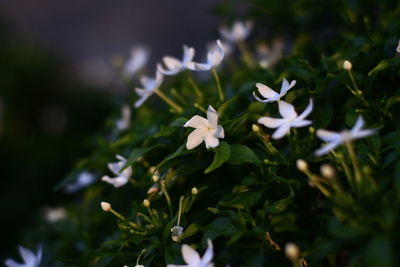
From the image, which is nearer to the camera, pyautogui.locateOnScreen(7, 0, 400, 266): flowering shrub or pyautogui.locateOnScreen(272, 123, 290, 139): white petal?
pyautogui.locateOnScreen(7, 0, 400, 266): flowering shrub

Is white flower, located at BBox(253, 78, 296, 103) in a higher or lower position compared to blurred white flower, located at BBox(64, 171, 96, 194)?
higher

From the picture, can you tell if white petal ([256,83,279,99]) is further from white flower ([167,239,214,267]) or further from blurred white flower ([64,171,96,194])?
blurred white flower ([64,171,96,194])

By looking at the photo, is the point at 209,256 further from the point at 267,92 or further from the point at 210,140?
the point at 267,92

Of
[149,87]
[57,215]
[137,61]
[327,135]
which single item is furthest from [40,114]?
[327,135]

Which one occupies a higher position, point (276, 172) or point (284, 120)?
point (284, 120)

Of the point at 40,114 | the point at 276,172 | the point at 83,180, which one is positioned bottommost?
the point at 40,114

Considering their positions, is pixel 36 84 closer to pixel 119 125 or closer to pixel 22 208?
pixel 22 208

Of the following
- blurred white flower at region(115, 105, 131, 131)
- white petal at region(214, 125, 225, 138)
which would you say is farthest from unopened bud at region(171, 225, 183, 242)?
blurred white flower at region(115, 105, 131, 131)

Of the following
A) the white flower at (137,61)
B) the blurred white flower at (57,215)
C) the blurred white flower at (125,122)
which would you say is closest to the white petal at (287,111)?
the blurred white flower at (125,122)

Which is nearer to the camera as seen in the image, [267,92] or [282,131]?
[282,131]
